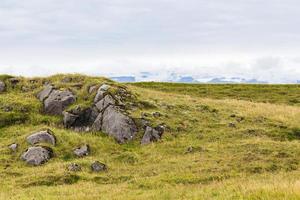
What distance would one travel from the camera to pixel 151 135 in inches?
1465

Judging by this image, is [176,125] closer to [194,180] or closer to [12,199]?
[194,180]

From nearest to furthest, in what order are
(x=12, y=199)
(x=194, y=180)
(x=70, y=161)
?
(x=12, y=199)
(x=194, y=180)
(x=70, y=161)

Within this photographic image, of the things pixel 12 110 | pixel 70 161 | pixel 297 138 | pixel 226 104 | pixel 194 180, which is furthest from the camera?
pixel 226 104

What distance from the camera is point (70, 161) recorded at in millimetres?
32500

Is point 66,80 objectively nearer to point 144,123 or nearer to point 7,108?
point 7,108

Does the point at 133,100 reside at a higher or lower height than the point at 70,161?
higher

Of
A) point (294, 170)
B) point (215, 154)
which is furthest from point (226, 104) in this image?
point (294, 170)

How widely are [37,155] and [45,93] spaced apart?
42.3 feet

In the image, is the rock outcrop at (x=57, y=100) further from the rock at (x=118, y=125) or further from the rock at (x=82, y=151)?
the rock at (x=82, y=151)

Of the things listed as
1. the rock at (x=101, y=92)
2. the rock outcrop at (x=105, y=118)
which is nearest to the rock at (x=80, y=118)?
the rock outcrop at (x=105, y=118)

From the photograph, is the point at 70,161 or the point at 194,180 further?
the point at 70,161

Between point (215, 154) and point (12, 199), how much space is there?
618 inches

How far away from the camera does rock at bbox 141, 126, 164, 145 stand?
36816 mm

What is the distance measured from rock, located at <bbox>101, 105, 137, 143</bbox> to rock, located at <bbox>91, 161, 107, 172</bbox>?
20.0 feet
